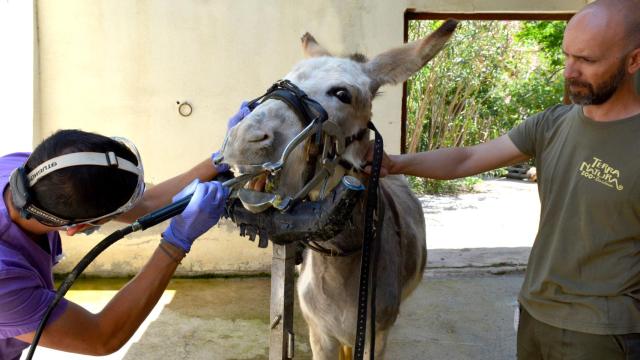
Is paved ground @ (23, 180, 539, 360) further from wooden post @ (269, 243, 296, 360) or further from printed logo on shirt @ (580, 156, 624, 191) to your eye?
printed logo on shirt @ (580, 156, 624, 191)

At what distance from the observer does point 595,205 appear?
195 centimetres

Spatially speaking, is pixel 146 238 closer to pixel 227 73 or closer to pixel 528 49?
pixel 227 73

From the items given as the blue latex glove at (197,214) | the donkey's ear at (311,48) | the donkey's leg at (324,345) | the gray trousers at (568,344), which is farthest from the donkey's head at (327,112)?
the donkey's leg at (324,345)

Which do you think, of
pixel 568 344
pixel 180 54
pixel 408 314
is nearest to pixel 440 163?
pixel 568 344

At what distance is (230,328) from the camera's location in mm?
4684

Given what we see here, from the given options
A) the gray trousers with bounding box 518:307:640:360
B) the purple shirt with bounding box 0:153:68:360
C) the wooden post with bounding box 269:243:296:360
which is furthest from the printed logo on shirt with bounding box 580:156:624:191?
the purple shirt with bounding box 0:153:68:360

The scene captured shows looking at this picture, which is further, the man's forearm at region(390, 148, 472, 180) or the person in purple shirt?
the man's forearm at region(390, 148, 472, 180)

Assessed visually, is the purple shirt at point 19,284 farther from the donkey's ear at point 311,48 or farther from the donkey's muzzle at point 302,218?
the donkey's ear at point 311,48

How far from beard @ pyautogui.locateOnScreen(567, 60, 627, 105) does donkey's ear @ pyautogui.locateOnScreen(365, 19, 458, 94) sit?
686 millimetres

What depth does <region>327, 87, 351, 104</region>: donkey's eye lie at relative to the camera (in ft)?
6.91

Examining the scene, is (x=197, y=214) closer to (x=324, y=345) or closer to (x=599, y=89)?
(x=599, y=89)

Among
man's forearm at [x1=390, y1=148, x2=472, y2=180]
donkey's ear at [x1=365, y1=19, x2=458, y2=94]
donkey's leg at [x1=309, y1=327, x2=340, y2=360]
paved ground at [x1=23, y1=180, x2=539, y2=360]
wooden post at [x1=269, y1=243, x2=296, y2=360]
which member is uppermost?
donkey's ear at [x1=365, y1=19, x2=458, y2=94]

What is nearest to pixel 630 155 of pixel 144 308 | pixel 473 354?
pixel 144 308

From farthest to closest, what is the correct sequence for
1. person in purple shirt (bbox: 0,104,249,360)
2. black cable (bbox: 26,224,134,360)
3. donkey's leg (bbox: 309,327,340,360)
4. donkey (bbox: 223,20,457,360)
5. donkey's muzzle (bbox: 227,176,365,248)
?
donkey's leg (bbox: 309,327,340,360) < donkey (bbox: 223,20,457,360) < donkey's muzzle (bbox: 227,176,365,248) < person in purple shirt (bbox: 0,104,249,360) < black cable (bbox: 26,224,134,360)
